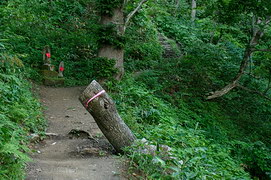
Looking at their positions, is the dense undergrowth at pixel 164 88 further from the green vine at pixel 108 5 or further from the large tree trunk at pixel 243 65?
the green vine at pixel 108 5

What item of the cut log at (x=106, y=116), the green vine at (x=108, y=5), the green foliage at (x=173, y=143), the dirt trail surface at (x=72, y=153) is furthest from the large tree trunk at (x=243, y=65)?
the cut log at (x=106, y=116)

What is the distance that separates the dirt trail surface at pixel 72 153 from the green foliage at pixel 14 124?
341mm

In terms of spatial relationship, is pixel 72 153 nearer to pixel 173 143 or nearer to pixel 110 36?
pixel 173 143

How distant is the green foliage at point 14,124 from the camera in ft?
13.5

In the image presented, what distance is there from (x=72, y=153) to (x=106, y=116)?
3.34ft

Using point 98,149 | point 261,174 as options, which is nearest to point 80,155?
point 98,149

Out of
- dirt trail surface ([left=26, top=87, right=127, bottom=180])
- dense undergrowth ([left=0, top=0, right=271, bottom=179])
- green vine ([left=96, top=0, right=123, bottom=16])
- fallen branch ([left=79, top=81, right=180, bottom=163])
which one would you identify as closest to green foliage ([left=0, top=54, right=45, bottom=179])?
dense undergrowth ([left=0, top=0, right=271, bottom=179])

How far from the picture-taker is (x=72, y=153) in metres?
5.89

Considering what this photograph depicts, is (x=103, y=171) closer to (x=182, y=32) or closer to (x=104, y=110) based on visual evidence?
(x=104, y=110)

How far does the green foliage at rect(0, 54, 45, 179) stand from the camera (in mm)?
4105

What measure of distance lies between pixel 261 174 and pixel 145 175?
599 centimetres

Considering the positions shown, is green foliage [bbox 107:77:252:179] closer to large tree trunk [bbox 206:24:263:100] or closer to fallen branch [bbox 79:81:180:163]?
fallen branch [bbox 79:81:180:163]

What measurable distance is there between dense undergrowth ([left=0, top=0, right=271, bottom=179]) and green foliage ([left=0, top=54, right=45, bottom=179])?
0.02 m

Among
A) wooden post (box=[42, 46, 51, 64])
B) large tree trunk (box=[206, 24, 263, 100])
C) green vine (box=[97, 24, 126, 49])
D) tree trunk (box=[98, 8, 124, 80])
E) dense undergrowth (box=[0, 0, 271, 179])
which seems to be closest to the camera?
dense undergrowth (box=[0, 0, 271, 179])
